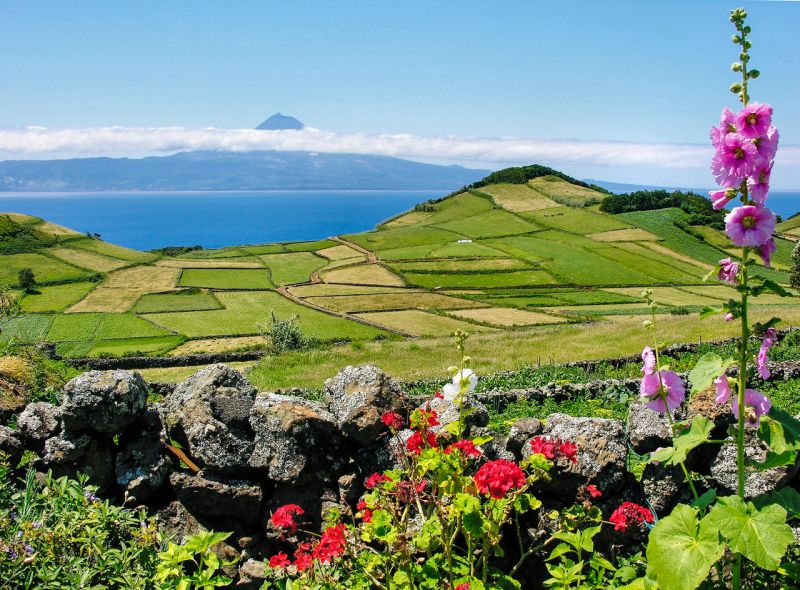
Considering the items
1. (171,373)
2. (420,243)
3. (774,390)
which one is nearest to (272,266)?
(420,243)

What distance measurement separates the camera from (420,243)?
107250mm

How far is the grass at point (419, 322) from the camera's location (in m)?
53.4

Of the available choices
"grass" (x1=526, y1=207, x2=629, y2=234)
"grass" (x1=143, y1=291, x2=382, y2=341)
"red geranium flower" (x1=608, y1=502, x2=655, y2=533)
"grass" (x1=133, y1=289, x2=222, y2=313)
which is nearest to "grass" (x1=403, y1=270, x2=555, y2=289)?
"grass" (x1=143, y1=291, x2=382, y2=341)

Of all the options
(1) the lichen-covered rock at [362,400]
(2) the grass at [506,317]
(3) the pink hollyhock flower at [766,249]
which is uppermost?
(3) the pink hollyhock flower at [766,249]

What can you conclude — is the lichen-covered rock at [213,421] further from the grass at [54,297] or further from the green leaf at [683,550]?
the grass at [54,297]

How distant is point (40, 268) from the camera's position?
85125 millimetres

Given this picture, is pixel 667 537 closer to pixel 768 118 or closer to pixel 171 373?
pixel 768 118

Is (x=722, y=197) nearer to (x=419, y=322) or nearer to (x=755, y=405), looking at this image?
(x=755, y=405)

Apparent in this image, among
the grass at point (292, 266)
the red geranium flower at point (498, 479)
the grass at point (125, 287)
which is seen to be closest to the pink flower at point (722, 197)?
the red geranium flower at point (498, 479)

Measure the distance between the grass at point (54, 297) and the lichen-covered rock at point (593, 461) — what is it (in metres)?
72.0

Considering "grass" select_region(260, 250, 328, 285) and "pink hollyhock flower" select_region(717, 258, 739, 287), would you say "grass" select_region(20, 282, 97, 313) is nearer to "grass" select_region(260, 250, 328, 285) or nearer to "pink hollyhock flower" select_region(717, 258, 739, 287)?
"grass" select_region(260, 250, 328, 285)

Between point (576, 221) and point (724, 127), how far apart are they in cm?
11458

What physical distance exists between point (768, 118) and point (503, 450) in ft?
12.7

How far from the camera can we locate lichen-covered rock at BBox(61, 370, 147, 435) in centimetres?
571
